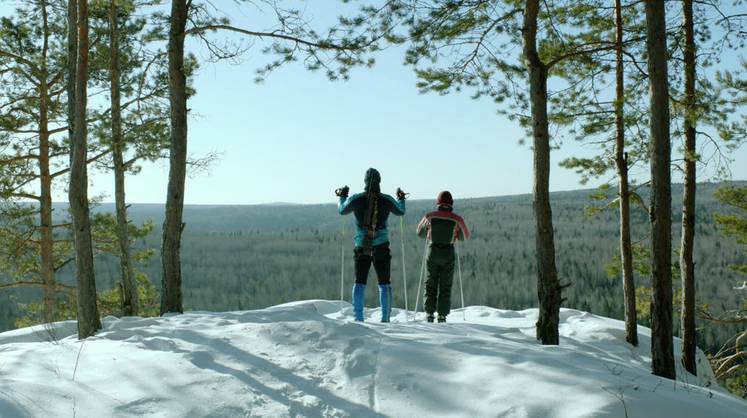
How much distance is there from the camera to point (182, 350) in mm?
4789

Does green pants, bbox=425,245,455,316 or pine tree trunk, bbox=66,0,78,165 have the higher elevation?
pine tree trunk, bbox=66,0,78,165

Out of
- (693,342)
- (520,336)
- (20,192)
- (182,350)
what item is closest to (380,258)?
(520,336)

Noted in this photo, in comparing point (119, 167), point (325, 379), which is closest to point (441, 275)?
point (325, 379)

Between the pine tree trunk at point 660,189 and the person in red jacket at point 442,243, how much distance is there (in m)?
2.95

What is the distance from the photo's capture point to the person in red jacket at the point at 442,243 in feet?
27.6

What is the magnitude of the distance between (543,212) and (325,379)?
409cm

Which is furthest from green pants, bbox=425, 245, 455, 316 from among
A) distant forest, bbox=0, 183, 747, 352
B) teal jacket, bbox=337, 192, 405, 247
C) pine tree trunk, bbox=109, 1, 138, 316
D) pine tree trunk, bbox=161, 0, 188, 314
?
distant forest, bbox=0, 183, 747, 352

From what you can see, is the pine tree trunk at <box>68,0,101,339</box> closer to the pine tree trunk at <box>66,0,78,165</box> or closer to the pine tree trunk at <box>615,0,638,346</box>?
the pine tree trunk at <box>66,0,78,165</box>

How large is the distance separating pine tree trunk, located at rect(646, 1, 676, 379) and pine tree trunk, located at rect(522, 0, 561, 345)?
3.94 feet

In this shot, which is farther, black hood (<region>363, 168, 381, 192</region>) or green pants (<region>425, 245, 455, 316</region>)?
green pants (<region>425, 245, 455, 316</region>)

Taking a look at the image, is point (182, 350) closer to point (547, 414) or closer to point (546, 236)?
point (547, 414)

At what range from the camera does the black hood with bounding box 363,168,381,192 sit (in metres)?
7.33

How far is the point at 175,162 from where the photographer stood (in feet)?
25.3

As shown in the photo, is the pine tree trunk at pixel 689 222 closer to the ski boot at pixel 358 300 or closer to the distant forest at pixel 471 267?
the ski boot at pixel 358 300
